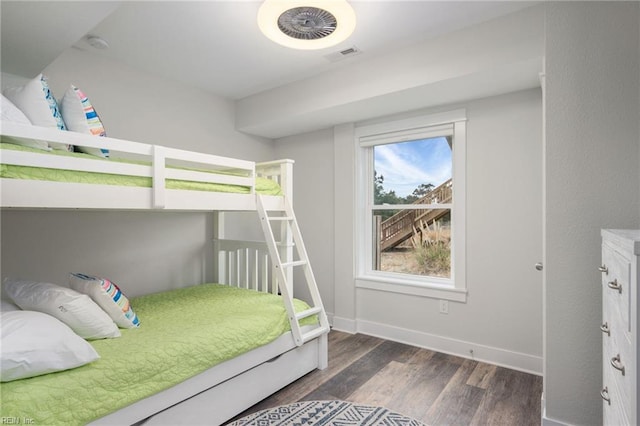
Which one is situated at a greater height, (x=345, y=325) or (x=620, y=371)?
(x=620, y=371)

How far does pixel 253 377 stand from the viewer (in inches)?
80.0

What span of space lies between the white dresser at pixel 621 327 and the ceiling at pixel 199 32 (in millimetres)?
1607

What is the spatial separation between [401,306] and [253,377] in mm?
1569

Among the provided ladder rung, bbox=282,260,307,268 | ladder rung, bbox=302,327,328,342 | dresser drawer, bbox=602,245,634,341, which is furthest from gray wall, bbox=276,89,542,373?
dresser drawer, bbox=602,245,634,341

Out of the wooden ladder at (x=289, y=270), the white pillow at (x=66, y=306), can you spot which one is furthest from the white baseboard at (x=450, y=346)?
the white pillow at (x=66, y=306)

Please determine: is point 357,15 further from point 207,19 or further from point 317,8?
point 207,19

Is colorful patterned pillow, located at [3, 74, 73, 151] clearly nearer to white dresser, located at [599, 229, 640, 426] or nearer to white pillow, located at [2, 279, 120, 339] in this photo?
white pillow, located at [2, 279, 120, 339]

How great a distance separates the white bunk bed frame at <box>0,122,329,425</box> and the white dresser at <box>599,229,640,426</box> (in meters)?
1.60

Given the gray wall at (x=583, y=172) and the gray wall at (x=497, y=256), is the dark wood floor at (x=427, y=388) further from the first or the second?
the gray wall at (x=583, y=172)

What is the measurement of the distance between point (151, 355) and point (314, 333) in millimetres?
1125

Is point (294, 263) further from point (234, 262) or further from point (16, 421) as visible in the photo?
point (16, 421)

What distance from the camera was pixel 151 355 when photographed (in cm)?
157

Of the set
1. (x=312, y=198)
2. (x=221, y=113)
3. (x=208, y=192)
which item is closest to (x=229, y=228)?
(x=312, y=198)

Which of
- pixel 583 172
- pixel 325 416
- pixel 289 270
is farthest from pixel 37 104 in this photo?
pixel 583 172
